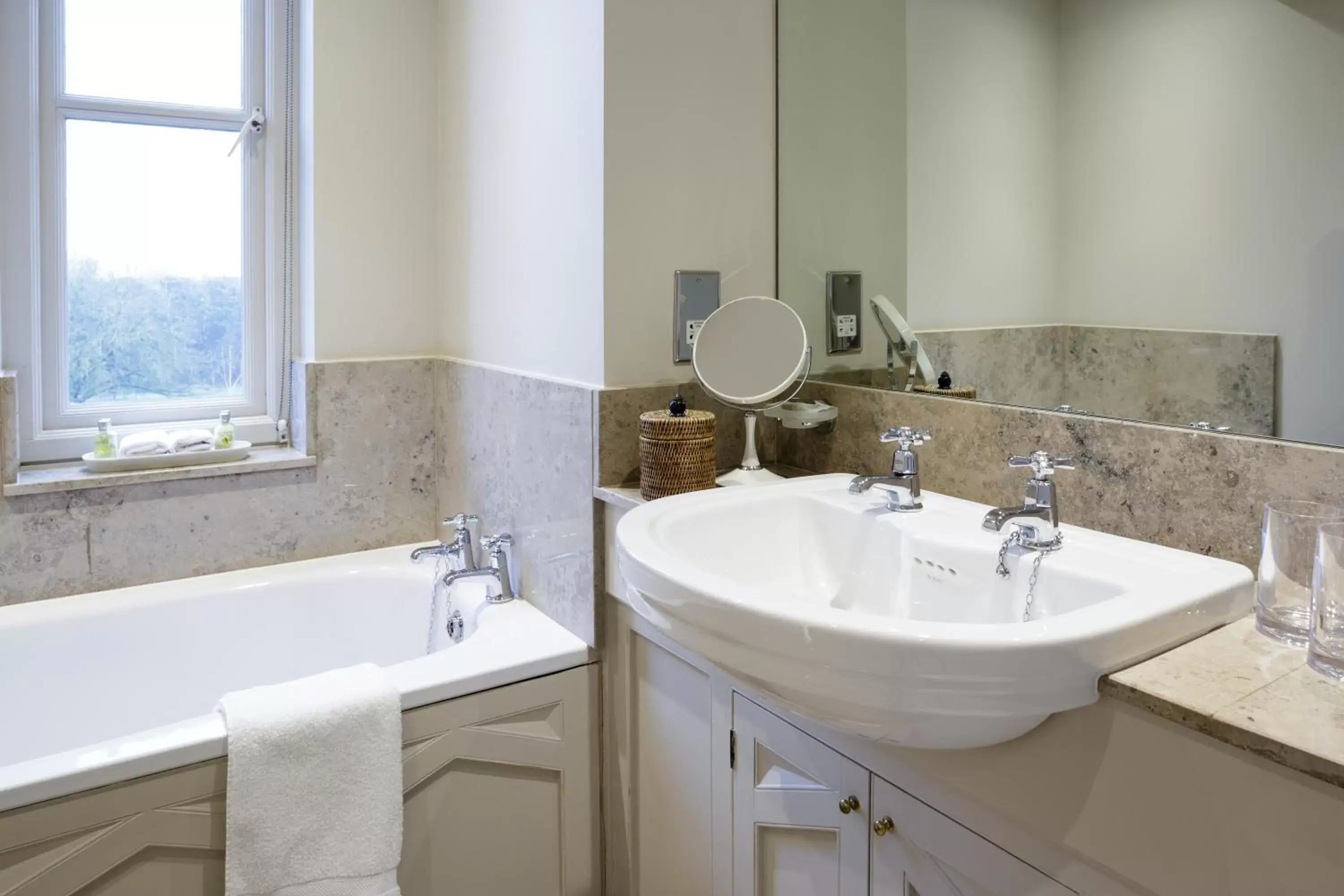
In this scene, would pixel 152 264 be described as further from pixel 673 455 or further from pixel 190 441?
pixel 673 455

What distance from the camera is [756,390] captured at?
5.53 ft

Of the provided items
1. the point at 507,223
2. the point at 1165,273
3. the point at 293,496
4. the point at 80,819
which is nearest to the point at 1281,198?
the point at 1165,273

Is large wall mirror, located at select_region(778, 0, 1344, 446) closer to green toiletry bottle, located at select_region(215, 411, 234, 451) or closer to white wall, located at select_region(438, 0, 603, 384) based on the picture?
white wall, located at select_region(438, 0, 603, 384)

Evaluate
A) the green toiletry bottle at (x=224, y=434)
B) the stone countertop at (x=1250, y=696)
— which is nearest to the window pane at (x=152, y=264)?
the green toiletry bottle at (x=224, y=434)

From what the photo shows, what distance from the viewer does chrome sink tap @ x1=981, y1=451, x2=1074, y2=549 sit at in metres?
1.19

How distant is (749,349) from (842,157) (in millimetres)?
422

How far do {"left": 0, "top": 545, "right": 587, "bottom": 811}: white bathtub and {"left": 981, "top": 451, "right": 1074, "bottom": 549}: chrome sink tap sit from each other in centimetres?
83

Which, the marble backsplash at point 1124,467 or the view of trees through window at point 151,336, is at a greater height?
Result: the view of trees through window at point 151,336

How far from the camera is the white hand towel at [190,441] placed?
2.16 meters

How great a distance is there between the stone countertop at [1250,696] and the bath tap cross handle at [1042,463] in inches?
12.2

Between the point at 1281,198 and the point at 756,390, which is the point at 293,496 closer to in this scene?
the point at 756,390

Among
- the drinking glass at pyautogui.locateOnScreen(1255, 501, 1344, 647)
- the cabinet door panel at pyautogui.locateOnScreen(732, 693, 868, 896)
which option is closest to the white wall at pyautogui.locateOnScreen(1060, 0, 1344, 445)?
the drinking glass at pyautogui.locateOnScreen(1255, 501, 1344, 647)

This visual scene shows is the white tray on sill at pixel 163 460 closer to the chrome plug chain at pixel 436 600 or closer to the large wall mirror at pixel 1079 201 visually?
the chrome plug chain at pixel 436 600

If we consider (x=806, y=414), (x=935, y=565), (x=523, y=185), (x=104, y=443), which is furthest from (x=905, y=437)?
(x=104, y=443)
